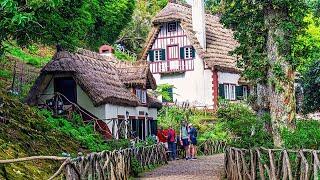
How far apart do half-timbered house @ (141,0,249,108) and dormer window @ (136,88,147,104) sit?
11158mm

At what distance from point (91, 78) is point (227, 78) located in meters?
20.8

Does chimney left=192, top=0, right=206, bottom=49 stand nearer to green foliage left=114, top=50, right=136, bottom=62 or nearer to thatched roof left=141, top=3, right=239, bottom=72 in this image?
thatched roof left=141, top=3, right=239, bottom=72

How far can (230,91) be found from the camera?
170 feet

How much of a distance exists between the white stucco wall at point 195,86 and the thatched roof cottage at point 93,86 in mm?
13302

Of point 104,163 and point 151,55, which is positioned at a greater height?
point 151,55

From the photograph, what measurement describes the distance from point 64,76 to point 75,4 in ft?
A: 38.3

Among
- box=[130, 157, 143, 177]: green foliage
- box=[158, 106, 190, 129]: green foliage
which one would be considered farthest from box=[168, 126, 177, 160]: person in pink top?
box=[158, 106, 190, 129]: green foliage

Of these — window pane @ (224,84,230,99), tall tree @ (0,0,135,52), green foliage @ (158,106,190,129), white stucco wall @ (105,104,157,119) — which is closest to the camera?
tall tree @ (0,0,135,52)

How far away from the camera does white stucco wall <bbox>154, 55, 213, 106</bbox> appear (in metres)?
49.8

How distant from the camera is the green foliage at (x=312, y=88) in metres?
28.3

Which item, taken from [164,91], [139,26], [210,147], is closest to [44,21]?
[210,147]

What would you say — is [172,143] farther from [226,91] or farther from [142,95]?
[226,91]

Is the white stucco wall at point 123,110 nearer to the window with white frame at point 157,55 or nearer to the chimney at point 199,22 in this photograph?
the chimney at point 199,22

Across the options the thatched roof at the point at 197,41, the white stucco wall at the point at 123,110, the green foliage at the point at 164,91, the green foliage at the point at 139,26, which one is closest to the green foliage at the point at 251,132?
the white stucco wall at the point at 123,110
